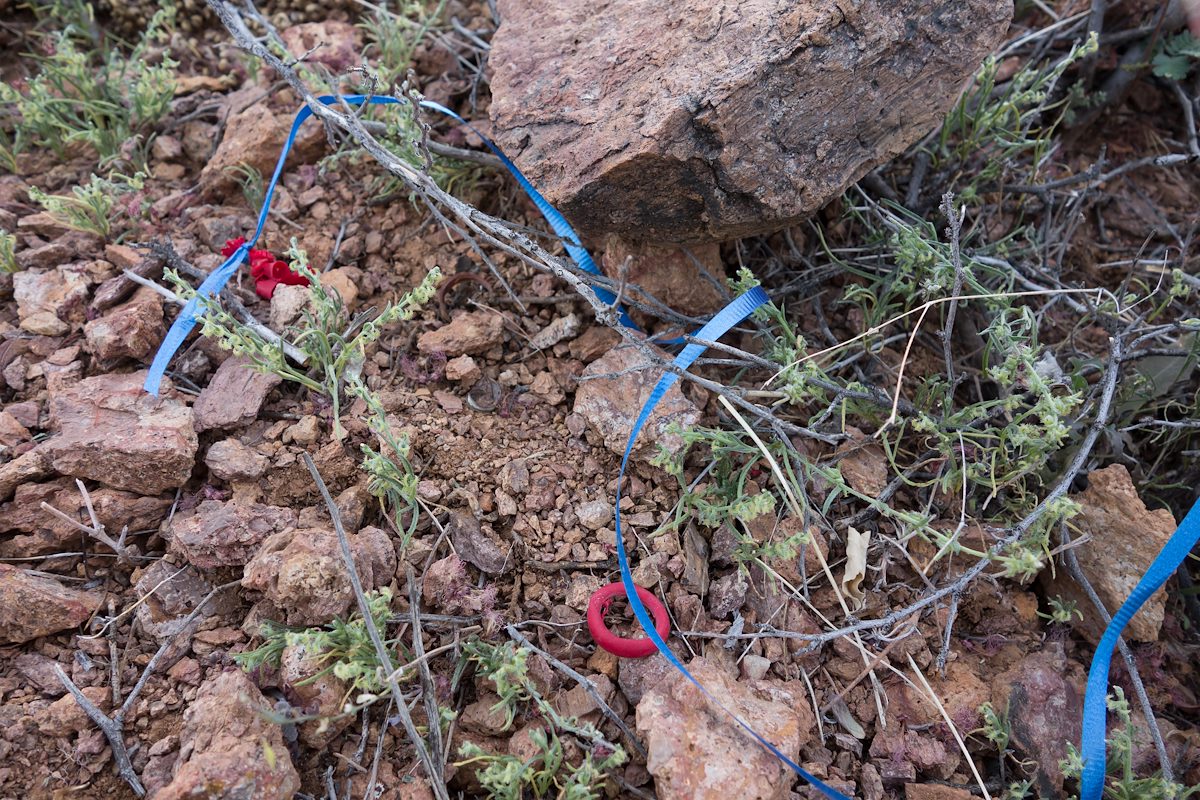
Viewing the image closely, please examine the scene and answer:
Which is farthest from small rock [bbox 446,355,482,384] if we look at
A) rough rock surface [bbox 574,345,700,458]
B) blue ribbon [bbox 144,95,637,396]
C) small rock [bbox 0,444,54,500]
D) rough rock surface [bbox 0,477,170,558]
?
small rock [bbox 0,444,54,500]

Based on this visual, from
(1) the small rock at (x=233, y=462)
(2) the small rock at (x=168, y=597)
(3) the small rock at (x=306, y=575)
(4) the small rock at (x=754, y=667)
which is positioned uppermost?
(1) the small rock at (x=233, y=462)

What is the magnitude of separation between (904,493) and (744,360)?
544 mm

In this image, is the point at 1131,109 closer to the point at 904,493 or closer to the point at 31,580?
the point at 904,493

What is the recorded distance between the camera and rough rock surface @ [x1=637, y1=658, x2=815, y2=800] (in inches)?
67.8

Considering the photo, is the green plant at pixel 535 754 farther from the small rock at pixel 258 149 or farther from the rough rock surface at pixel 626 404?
the small rock at pixel 258 149

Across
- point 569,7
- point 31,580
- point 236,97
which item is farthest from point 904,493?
point 236,97

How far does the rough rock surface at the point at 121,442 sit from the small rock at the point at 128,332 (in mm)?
152

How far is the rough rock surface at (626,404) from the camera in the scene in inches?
86.1

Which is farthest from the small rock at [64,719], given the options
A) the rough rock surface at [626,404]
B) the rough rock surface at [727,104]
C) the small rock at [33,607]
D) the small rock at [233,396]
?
the rough rock surface at [727,104]

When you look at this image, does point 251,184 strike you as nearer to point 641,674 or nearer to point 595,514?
point 595,514

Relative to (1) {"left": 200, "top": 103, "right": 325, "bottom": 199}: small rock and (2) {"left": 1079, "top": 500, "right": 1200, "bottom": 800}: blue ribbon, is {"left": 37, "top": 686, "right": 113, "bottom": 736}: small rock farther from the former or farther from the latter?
(2) {"left": 1079, "top": 500, "right": 1200, "bottom": 800}: blue ribbon

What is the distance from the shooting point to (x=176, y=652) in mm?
1936

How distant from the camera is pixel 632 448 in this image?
7.13 feet

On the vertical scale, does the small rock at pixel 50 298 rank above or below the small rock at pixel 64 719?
above
